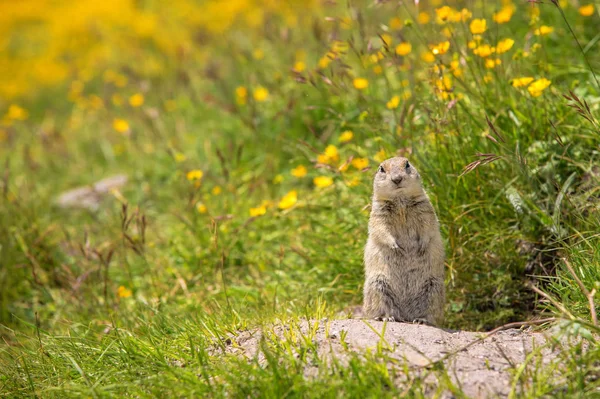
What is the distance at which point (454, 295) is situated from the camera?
4.12m

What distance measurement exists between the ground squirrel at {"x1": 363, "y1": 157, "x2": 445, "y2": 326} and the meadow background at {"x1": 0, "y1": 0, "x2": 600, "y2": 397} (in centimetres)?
31

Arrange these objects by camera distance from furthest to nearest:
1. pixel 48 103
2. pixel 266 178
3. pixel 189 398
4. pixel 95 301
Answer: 1. pixel 48 103
2. pixel 266 178
3. pixel 95 301
4. pixel 189 398

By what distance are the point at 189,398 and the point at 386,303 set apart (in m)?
1.33

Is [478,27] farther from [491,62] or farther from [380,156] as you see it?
[380,156]

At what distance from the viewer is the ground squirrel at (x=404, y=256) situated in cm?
367

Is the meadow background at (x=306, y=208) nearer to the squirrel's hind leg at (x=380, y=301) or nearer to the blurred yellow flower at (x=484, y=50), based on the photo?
the blurred yellow flower at (x=484, y=50)

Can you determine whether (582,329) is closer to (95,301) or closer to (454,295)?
(454,295)

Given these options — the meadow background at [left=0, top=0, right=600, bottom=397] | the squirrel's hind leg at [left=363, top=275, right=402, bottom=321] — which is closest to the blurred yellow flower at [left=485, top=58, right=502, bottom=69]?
the meadow background at [left=0, top=0, right=600, bottom=397]

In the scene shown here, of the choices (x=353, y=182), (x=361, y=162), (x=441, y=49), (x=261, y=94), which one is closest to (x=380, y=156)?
(x=361, y=162)

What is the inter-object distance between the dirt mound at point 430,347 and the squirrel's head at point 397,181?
28.8 inches

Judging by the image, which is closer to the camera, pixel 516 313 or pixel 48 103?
pixel 516 313

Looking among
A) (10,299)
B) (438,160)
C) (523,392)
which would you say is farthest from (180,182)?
(523,392)

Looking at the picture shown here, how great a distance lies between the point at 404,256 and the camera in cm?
374

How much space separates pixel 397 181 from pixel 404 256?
1.53 feet
